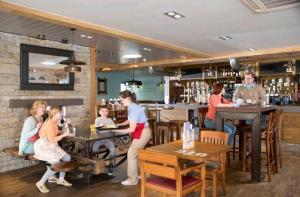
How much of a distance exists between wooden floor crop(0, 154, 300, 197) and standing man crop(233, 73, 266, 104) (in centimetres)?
136

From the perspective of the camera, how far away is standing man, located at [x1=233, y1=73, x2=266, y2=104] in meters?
5.24

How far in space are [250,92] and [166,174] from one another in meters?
3.40

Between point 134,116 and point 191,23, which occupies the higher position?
point 191,23

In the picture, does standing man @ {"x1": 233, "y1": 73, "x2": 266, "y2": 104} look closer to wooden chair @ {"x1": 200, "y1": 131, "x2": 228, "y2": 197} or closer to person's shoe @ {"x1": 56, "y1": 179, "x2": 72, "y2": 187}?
wooden chair @ {"x1": 200, "y1": 131, "x2": 228, "y2": 197}

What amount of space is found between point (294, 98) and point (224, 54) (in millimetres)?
2747

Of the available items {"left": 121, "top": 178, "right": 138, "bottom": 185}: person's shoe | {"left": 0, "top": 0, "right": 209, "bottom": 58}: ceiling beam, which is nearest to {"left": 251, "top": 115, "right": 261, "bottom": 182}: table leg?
{"left": 121, "top": 178, "right": 138, "bottom": 185}: person's shoe

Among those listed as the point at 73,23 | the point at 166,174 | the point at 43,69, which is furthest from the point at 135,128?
the point at 43,69

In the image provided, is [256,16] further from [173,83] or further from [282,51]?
[173,83]

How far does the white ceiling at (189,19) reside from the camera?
3719 mm

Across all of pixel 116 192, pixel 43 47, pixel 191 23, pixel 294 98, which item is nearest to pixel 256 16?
pixel 191 23

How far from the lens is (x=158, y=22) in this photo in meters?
4.62

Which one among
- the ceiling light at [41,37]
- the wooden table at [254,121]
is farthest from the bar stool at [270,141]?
the ceiling light at [41,37]

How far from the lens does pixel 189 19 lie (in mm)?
4434

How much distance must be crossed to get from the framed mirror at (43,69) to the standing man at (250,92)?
142 inches
